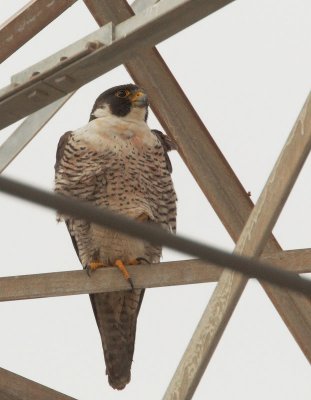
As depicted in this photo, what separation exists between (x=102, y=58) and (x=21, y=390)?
5.66ft

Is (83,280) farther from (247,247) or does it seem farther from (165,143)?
(165,143)

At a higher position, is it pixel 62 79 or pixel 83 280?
pixel 83 280

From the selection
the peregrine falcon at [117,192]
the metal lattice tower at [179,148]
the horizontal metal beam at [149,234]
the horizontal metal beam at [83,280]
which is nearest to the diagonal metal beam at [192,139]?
the metal lattice tower at [179,148]

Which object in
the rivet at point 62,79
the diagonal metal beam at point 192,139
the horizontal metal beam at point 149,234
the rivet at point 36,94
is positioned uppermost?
the diagonal metal beam at point 192,139

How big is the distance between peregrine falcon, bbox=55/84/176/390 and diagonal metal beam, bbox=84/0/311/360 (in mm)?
891

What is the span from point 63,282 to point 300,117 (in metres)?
1.37

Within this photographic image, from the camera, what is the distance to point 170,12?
265cm

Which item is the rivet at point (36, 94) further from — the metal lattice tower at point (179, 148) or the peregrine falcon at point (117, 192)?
the peregrine falcon at point (117, 192)

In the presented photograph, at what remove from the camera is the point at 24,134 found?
16.6ft

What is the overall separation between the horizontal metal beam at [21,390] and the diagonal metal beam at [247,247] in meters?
0.62

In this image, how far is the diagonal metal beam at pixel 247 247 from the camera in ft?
11.8

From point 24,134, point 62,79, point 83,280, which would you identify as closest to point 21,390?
point 83,280

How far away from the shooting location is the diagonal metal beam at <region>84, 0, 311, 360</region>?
492cm

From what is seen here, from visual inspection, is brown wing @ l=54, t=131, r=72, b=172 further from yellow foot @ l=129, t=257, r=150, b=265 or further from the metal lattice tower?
the metal lattice tower
